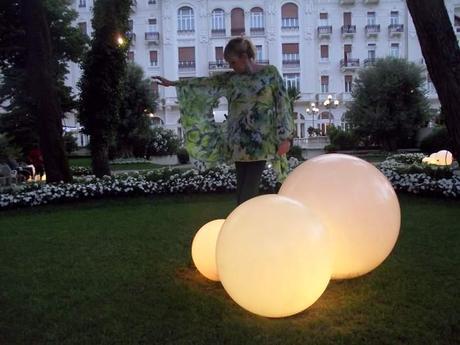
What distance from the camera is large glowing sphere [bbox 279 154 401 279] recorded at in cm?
347

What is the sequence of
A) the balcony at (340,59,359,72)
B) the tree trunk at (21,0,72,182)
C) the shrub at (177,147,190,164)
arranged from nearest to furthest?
1. the tree trunk at (21,0,72,182)
2. the shrub at (177,147,190,164)
3. the balcony at (340,59,359,72)

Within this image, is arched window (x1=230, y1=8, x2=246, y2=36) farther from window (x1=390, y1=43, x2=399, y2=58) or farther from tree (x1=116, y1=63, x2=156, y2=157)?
tree (x1=116, y1=63, x2=156, y2=157)

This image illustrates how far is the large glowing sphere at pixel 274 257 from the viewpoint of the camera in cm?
294

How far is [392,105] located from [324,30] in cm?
1893

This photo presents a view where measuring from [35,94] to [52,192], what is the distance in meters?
2.79

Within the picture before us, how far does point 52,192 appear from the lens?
10555mm

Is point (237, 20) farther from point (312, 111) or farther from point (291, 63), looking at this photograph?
point (312, 111)

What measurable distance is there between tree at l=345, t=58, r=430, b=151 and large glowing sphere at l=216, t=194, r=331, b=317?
3107 centimetres

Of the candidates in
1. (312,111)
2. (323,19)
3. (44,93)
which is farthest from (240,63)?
(323,19)

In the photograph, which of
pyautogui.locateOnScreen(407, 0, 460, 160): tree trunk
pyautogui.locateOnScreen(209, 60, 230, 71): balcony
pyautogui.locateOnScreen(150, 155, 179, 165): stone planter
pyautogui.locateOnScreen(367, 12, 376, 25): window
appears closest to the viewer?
pyautogui.locateOnScreen(407, 0, 460, 160): tree trunk

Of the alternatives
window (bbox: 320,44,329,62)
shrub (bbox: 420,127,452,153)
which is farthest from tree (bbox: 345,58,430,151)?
window (bbox: 320,44,329,62)

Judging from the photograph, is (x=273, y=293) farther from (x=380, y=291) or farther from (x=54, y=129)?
(x=54, y=129)

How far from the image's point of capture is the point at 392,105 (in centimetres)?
3322

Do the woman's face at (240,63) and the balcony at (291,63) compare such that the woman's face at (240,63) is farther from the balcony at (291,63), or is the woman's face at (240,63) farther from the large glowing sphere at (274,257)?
the balcony at (291,63)
